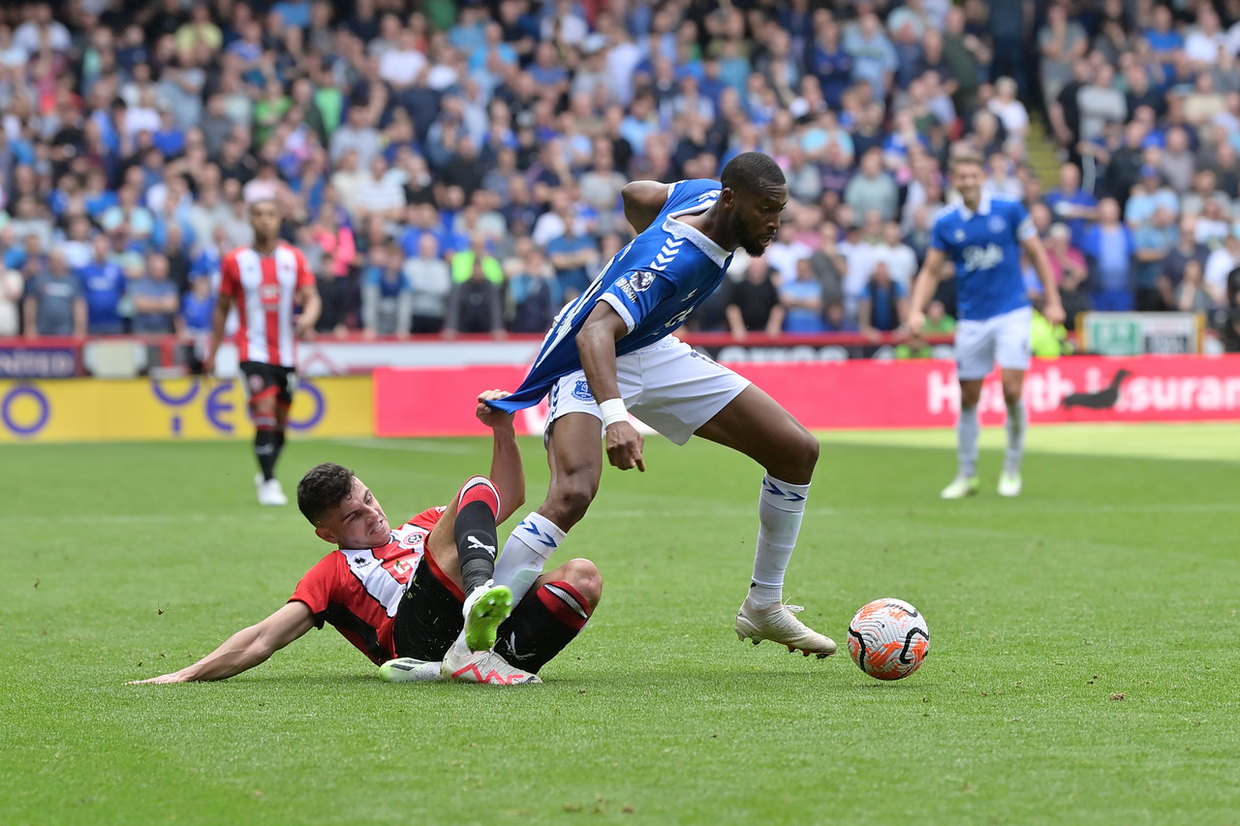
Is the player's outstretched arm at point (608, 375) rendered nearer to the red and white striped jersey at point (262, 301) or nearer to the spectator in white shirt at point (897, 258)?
the red and white striped jersey at point (262, 301)

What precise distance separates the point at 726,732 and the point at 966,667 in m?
1.37

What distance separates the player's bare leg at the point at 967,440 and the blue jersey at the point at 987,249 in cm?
53

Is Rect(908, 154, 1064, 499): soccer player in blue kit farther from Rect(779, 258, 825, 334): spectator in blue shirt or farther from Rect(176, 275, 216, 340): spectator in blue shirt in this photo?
Rect(176, 275, 216, 340): spectator in blue shirt

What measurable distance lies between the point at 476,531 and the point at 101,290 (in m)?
15.3

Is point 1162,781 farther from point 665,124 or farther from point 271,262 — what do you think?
point 665,124

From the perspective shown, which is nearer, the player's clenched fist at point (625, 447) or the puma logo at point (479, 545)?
the player's clenched fist at point (625, 447)

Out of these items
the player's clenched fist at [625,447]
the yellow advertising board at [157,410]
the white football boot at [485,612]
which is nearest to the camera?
the white football boot at [485,612]

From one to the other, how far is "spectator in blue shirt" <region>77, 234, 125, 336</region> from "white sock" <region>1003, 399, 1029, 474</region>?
11.7 metres

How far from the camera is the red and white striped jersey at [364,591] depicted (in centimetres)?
518

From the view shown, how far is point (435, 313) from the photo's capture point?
784 inches

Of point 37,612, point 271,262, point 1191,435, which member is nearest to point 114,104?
point 271,262

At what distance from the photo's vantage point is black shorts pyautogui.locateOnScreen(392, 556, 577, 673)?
510 centimetres

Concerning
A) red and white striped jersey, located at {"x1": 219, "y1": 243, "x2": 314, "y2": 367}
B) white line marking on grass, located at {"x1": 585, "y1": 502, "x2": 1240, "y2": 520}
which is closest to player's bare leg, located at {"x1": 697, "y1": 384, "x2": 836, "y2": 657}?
white line marking on grass, located at {"x1": 585, "y1": 502, "x2": 1240, "y2": 520}

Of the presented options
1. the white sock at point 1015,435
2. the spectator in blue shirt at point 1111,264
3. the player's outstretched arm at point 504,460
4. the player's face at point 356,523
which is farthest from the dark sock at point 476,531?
the spectator in blue shirt at point 1111,264
